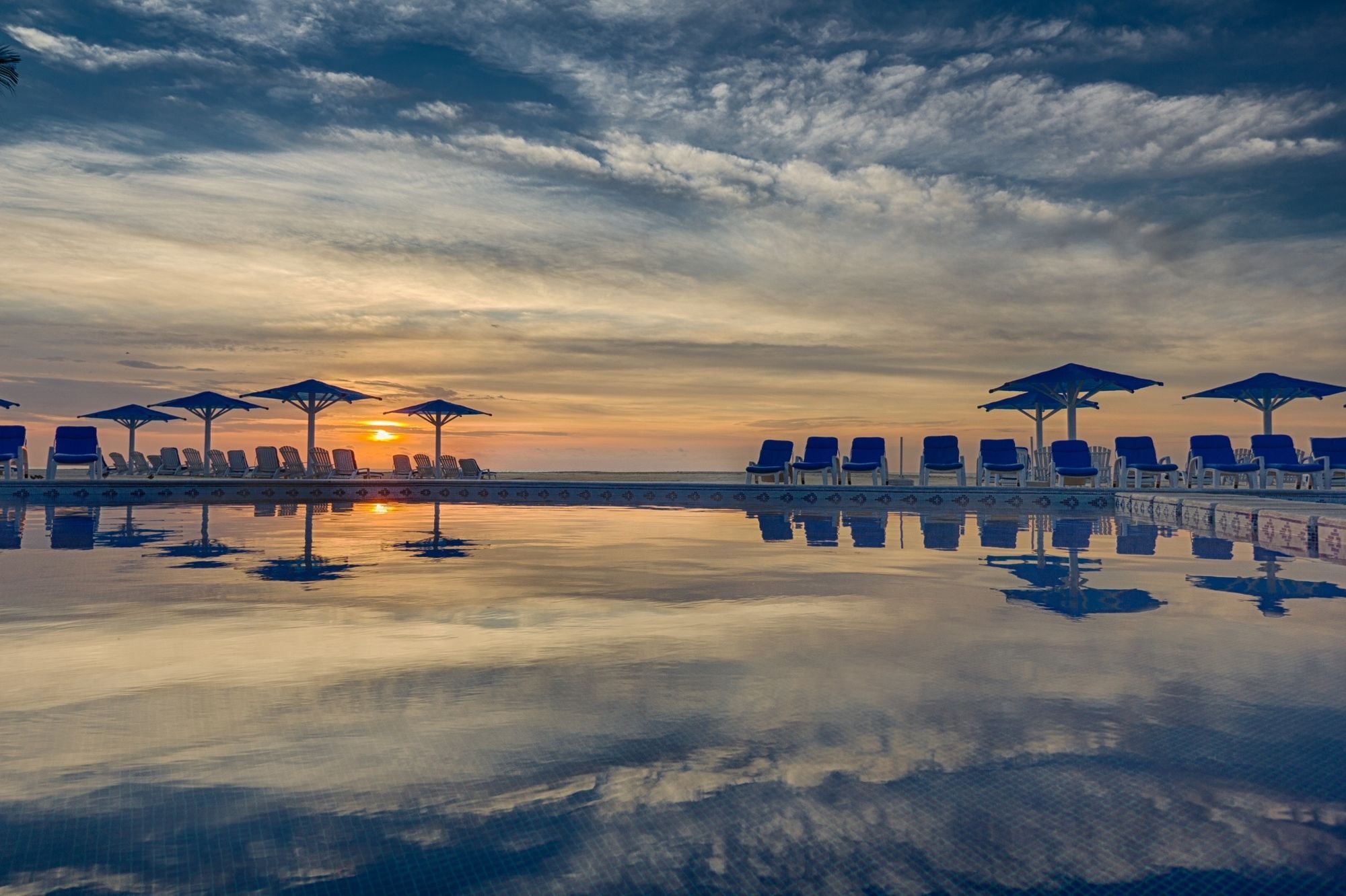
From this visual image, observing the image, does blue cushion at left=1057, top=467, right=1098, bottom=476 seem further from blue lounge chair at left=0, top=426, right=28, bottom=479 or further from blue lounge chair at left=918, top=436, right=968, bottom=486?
blue lounge chair at left=0, top=426, right=28, bottom=479

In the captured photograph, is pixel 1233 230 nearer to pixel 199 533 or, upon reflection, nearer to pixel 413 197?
pixel 413 197

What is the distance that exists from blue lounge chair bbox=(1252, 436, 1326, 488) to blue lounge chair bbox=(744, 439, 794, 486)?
851cm

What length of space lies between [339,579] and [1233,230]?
16.5 meters

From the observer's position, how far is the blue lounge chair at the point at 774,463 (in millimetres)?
17344

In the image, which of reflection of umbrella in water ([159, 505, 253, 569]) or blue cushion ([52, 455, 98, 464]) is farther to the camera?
blue cushion ([52, 455, 98, 464])

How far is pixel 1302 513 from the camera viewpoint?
327 inches

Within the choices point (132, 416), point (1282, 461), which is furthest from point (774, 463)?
point (132, 416)

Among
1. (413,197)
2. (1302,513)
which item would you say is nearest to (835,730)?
(1302,513)

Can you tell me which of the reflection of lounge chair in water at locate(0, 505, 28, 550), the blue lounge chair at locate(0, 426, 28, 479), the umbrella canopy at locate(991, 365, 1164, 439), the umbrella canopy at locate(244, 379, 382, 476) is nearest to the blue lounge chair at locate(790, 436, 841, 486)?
the umbrella canopy at locate(991, 365, 1164, 439)

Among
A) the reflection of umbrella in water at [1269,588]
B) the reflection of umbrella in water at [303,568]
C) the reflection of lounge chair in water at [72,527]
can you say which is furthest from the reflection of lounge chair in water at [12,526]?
the reflection of umbrella in water at [1269,588]

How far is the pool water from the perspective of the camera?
5.65ft

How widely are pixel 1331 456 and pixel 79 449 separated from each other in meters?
24.9

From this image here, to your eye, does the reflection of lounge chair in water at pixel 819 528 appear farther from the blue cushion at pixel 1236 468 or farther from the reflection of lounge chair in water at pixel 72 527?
the blue cushion at pixel 1236 468

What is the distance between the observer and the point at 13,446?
703 inches
